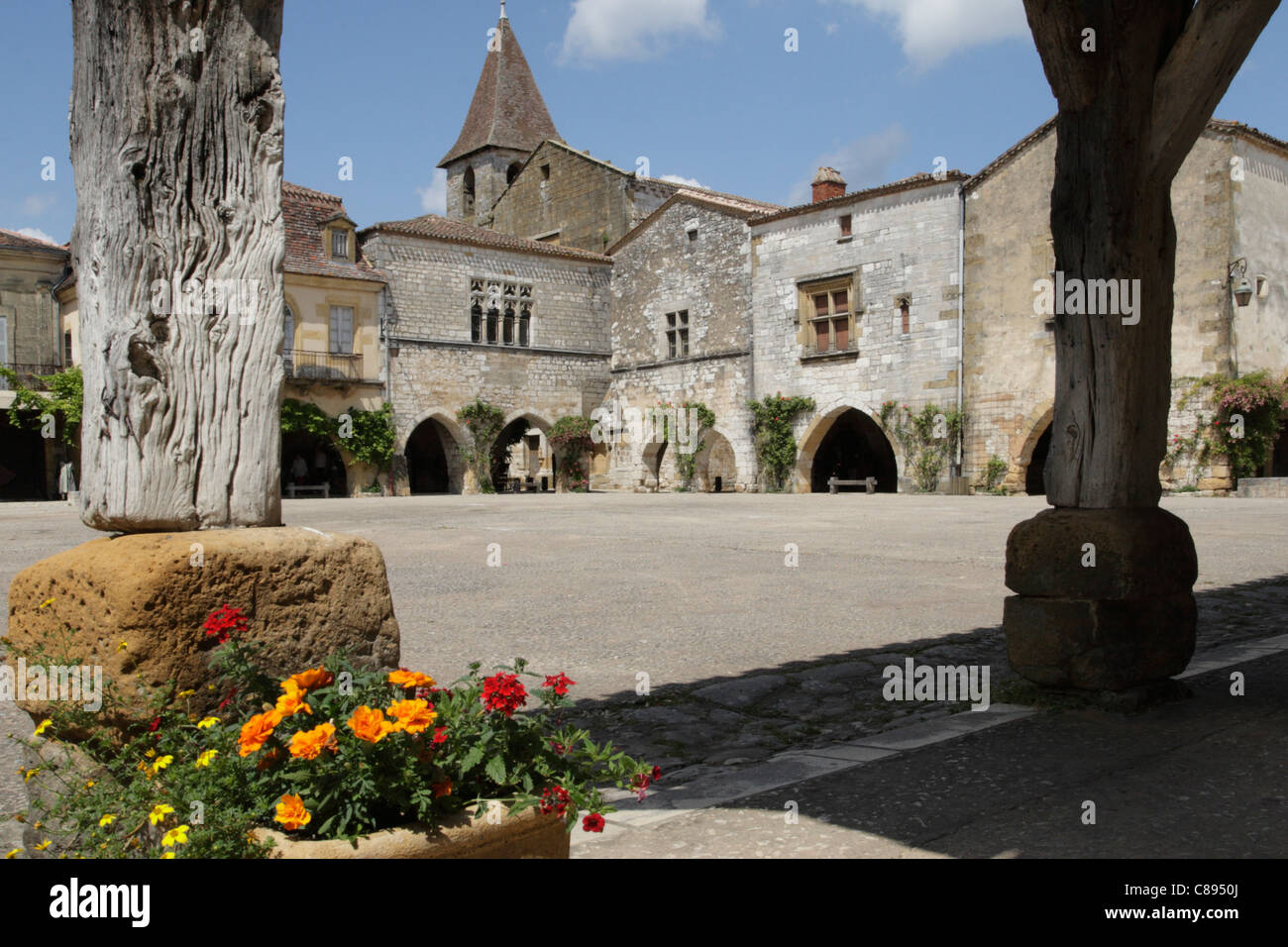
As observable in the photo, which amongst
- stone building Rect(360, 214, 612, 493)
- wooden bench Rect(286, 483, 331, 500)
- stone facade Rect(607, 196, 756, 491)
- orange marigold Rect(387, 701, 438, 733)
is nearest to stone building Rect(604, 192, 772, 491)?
stone facade Rect(607, 196, 756, 491)

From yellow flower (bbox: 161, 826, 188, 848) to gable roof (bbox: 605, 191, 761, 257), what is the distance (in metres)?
27.0

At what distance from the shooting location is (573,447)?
31.5 meters

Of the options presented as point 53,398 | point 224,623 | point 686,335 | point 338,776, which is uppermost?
point 686,335

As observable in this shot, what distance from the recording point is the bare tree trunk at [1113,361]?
443 cm

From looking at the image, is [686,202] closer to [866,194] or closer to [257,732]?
[866,194]

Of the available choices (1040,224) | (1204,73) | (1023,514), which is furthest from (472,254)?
(1204,73)

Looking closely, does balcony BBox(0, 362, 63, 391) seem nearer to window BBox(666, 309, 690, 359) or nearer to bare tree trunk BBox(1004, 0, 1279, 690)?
window BBox(666, 309, 690, 359)

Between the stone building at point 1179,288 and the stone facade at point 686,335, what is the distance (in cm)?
658

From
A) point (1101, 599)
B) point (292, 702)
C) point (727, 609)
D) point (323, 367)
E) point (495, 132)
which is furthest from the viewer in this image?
point (495, 132)

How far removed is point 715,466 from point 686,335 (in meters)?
4.55

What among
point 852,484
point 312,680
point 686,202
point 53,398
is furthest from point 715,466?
point 312,680

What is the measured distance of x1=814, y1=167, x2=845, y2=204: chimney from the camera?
28016 mm
